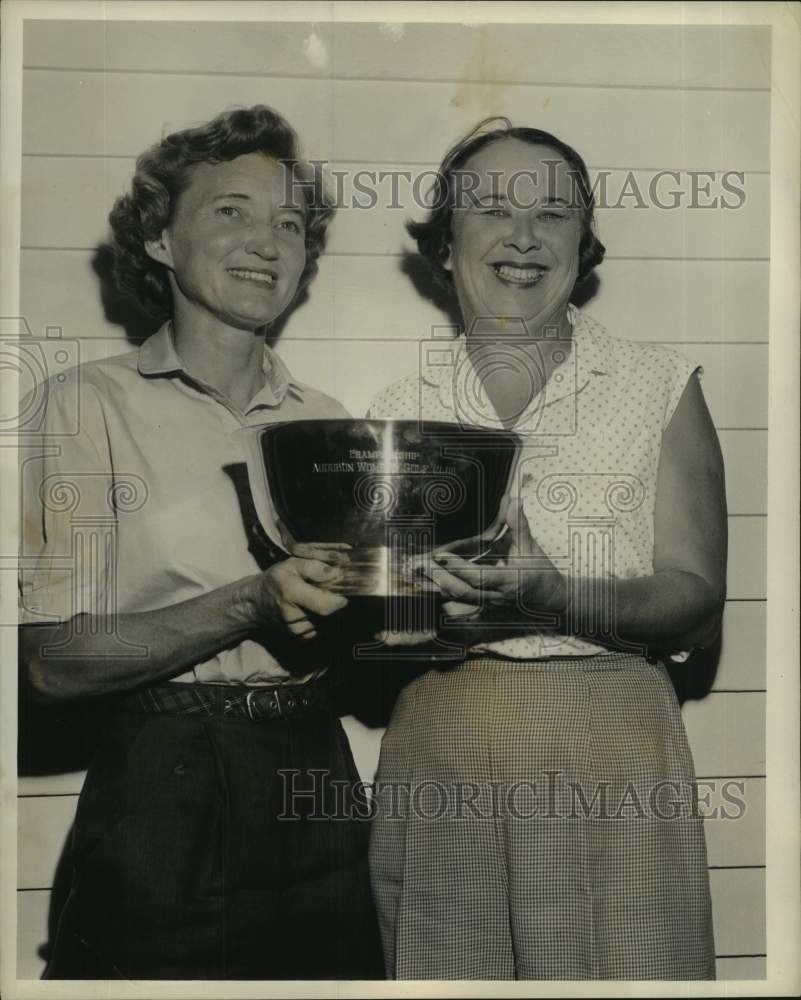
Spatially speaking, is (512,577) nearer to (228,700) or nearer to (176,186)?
(228,700)

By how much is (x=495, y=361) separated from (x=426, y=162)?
356mm

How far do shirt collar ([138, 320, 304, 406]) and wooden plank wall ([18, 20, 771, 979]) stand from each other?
3cm

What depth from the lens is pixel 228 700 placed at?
164 cm

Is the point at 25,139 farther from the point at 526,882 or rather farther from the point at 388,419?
the point at 526,882

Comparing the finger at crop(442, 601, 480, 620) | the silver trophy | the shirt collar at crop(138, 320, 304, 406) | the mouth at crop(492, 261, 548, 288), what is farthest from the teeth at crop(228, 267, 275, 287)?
the finger at crop(442, 601, 480, 620)

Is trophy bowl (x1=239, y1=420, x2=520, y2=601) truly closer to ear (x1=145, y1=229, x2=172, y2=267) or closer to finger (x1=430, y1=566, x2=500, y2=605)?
finger (x1=430, y1=566, x2=500, y2=605)

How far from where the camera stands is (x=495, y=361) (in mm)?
1702

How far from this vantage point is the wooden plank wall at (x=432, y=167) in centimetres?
170

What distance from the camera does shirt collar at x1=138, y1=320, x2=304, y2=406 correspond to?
1.68 meters

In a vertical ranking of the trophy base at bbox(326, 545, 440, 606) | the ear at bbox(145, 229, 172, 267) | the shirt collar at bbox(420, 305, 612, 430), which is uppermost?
the ear at bbox(145, 229, 172, 267)

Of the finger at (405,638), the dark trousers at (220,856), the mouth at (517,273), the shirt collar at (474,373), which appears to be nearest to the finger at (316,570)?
the finger at (405,638)

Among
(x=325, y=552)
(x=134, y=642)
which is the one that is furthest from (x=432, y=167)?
(x=134, y=642)

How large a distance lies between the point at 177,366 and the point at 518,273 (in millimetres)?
590

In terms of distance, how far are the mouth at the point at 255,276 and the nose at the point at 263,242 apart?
0.09 ft
